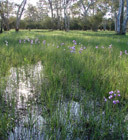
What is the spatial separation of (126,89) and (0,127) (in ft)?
5.32

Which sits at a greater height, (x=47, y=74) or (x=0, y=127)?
(x=47, y=74)

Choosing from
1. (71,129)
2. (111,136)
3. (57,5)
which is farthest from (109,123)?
(57,5)

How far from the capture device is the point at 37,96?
91.7 inches

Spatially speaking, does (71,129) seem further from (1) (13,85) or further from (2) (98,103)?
(1) (13,85)

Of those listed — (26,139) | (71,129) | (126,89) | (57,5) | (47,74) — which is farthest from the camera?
(57,5)

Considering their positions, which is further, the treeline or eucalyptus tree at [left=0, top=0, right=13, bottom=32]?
the treeline

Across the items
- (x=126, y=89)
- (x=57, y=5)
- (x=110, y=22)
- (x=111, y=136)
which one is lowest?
(x=111, y=136)

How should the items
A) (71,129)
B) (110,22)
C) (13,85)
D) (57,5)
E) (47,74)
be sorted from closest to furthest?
(71,129), (13,85), (47,74), (57,5), (110,22)

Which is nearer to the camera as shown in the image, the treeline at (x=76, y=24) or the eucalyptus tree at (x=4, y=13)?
the eucalyptus tree at (x=4, y=13)

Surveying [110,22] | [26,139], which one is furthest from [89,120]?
[110,22]

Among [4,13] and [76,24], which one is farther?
[76,24]

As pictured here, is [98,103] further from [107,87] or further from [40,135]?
Result: [40,135]

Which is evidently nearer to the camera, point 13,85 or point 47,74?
point 13,85

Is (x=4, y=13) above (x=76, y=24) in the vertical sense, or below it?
above
